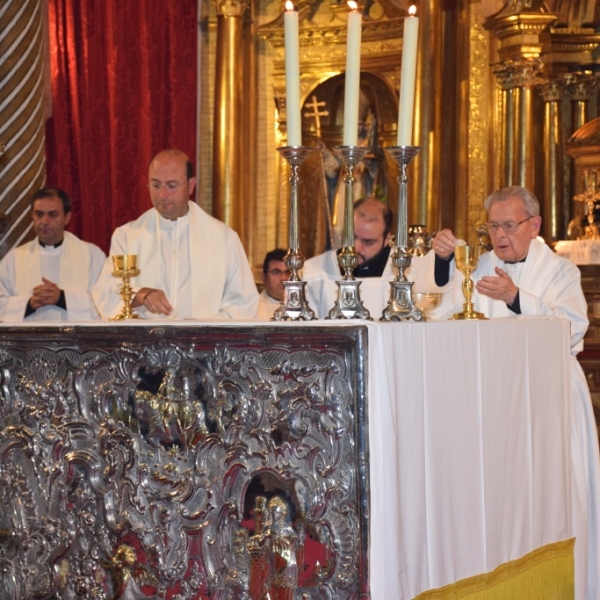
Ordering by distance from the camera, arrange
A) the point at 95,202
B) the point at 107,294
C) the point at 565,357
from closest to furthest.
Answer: the point at 565,357 → the point at 107,294 → the point at 95,202

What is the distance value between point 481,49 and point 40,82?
4.33 meters

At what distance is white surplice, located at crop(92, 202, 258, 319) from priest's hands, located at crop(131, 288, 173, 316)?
87 cm

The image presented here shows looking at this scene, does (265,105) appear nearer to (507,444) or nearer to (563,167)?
(563,167)

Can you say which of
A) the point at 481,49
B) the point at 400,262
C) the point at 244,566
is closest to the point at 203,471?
the point at 244,566

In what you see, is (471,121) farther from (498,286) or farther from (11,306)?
(498,286)

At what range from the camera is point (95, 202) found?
10680 millimetres

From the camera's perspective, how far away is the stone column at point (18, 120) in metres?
8.25

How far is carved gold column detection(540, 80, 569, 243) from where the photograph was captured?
11.5 meters

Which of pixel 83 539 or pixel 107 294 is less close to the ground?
pixel 107 294

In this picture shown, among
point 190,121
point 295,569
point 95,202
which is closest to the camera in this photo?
point 295,569

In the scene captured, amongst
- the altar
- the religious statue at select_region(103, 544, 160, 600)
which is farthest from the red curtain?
the religious statue at select_region(103, 544, 160, 600)

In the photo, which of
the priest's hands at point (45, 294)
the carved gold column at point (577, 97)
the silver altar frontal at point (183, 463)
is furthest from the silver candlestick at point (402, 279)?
the carved gold column at point (577, 97)

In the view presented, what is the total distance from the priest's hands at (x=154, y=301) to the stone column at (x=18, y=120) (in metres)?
4.16

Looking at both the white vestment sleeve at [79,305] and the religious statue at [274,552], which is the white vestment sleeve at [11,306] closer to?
the white vestment sleeve at [79,305]
